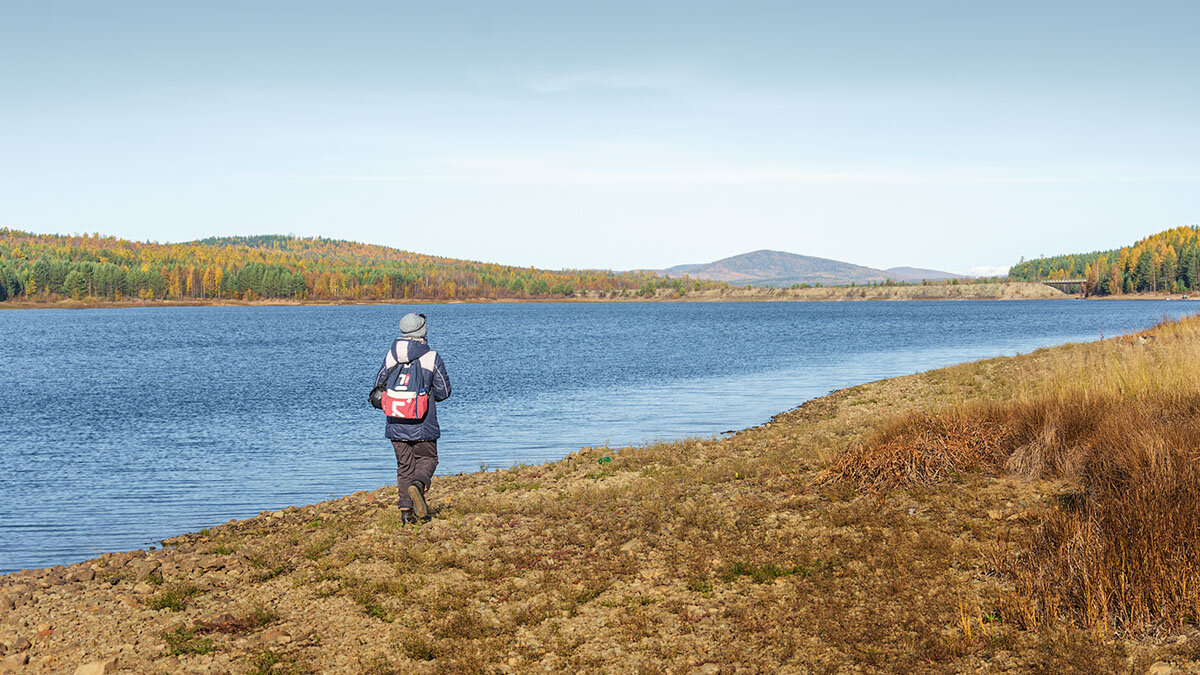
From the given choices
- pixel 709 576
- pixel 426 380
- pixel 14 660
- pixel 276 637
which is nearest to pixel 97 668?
pixel 14 660

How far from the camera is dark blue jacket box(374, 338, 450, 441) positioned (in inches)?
428

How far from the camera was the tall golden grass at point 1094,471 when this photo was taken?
6500 millimetres

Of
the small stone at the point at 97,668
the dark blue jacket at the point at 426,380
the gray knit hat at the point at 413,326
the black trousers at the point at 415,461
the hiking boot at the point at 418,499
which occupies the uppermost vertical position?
the gray knit hat at the point at 413,326

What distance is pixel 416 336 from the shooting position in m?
11.1

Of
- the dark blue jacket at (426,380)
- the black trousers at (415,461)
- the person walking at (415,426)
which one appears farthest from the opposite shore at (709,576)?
the dark blue jacket at (426,380)

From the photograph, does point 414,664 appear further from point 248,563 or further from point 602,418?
point 602,418

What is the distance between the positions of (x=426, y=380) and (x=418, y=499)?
185 centimetres

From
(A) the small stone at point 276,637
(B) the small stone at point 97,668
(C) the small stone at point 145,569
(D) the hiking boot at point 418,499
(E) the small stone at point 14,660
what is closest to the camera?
(B) the small stone at point 97,668

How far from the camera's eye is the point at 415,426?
1109 cm

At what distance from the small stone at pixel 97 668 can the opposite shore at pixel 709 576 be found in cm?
4

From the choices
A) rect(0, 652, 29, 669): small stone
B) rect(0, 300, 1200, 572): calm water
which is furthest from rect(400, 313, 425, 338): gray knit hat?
rect(0, 300, 1200, 572): calm water

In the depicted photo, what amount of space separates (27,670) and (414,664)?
11.6ft

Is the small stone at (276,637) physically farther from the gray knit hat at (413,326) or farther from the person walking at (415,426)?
the gray knit hat at (413,326)

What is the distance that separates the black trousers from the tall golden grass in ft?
18.2
